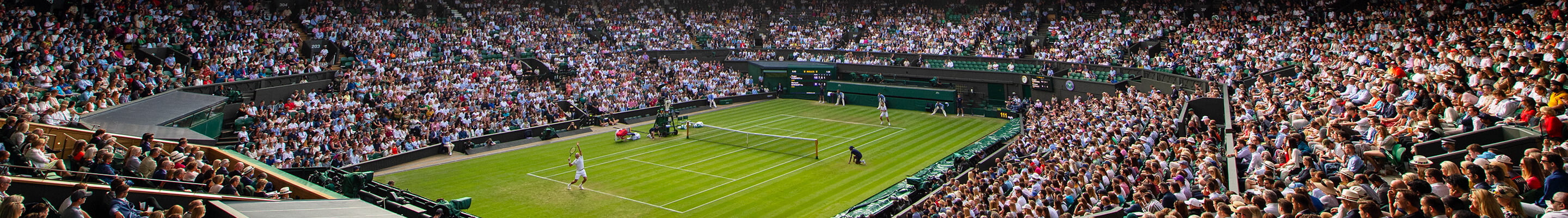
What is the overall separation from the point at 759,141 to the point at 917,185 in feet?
38.1

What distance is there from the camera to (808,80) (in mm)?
53750

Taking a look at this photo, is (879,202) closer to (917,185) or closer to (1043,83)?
(917,185)

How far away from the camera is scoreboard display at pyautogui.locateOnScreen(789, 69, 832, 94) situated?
5350 cm

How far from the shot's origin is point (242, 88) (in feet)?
107

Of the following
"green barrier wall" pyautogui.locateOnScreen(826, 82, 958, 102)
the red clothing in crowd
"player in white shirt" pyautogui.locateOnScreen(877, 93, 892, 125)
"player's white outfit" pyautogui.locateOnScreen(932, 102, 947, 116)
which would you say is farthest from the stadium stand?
"player in white shirt" pyautogui.locateOnScreen(877, 93, 892, 125)

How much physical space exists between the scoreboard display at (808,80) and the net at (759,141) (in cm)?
1535

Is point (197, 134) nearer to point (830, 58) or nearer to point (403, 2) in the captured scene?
point (403, 2)

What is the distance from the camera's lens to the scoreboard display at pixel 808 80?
53500 mm

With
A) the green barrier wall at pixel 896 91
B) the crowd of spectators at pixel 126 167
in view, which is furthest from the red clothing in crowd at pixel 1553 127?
the green barrier wall at pixel 896 91

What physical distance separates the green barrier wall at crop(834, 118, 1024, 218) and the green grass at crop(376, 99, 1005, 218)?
0.98m

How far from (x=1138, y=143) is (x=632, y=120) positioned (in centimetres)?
2560

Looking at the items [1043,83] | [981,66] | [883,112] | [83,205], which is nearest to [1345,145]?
[83,205]

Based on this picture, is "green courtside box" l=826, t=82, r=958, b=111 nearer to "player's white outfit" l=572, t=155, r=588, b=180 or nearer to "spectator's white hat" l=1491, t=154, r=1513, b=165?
"player's white outfit" l=572, t=155, r=588, b=180

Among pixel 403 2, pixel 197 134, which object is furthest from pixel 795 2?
pixel 197 134
